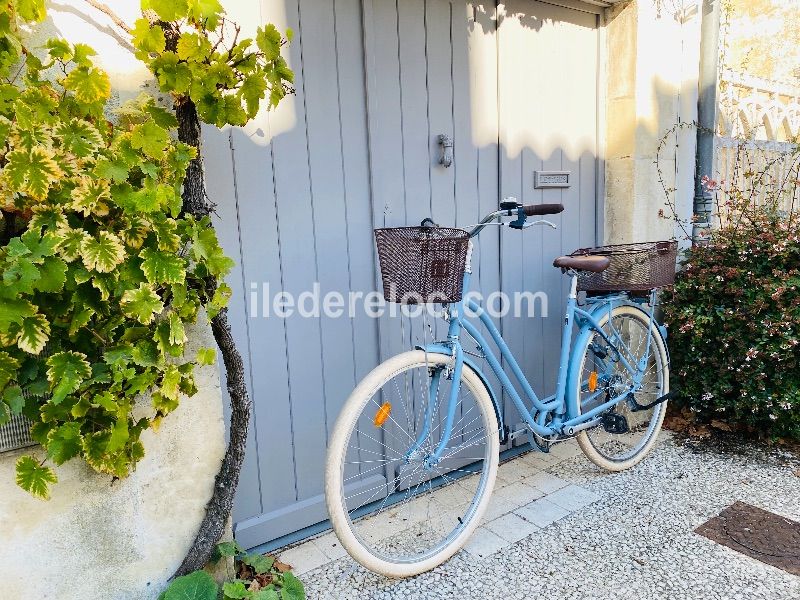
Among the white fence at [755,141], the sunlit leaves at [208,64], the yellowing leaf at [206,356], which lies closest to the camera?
the sunlit leaves at [208,64]

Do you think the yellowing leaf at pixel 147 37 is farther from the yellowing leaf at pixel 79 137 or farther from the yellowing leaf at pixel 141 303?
the yellowing leaf at pixel 141 303

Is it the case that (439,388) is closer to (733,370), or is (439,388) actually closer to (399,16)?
(399,16)

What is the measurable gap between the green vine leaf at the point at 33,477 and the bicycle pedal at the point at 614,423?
8.40 ft

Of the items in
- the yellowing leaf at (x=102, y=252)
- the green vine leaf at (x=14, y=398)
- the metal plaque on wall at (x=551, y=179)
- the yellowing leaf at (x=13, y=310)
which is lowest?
the green vine leaf at (x=14, y=398)

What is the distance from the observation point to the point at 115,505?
1911 mm

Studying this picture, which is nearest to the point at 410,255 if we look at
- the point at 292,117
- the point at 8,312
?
the point at 292,117

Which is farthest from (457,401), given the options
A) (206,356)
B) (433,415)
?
(206,356)

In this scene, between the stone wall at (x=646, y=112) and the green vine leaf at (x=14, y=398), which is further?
the stone wall at (x=646, y=112)

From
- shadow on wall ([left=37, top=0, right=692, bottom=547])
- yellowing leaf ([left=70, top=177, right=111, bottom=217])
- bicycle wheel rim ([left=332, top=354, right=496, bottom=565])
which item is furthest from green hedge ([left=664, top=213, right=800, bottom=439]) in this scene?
yellowing leaf ([left=70, top=177, right=111, bottom=217])

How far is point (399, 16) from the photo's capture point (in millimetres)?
2756

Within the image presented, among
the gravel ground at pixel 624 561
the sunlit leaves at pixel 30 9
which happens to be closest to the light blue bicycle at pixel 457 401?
the gravel ground at pixel 624 561

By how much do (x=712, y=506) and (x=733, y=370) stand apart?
0.97m

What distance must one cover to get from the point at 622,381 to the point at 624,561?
1145 millimetres

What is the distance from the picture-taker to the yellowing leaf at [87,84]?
5.18 feet
